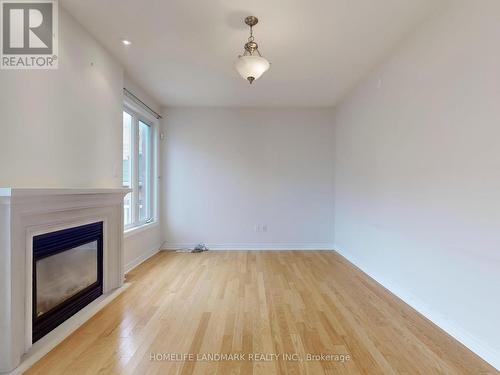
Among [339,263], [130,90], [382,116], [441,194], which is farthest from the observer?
[339,263]

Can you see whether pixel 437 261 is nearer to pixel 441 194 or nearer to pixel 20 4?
pixel 441 194

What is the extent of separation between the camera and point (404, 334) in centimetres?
217

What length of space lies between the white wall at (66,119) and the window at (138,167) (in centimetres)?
72

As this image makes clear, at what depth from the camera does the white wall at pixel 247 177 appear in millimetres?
5137

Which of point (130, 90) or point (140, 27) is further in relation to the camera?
point (130, 90)

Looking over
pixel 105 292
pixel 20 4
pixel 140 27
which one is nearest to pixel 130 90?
pixel 140 27

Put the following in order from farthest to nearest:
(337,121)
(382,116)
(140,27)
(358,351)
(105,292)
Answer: (337,121) → (382,116) → (105,292) → (140,27) → (358,351)

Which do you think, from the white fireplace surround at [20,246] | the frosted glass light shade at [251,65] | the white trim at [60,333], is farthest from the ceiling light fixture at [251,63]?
the white trim at [60,333]

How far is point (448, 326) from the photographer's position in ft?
7.22

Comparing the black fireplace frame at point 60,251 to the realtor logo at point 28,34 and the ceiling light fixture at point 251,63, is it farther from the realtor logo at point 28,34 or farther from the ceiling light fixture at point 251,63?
the ceiling light fixture at point 251,63

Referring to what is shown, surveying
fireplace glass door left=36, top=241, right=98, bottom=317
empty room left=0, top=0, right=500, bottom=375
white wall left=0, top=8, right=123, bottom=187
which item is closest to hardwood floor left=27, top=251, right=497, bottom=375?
empty room left=0, top=0, right=500, bottom=375

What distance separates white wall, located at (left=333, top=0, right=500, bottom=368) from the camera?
6.12 ft

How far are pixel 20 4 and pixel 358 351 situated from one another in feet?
11.8

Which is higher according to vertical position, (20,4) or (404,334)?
(20,4)
